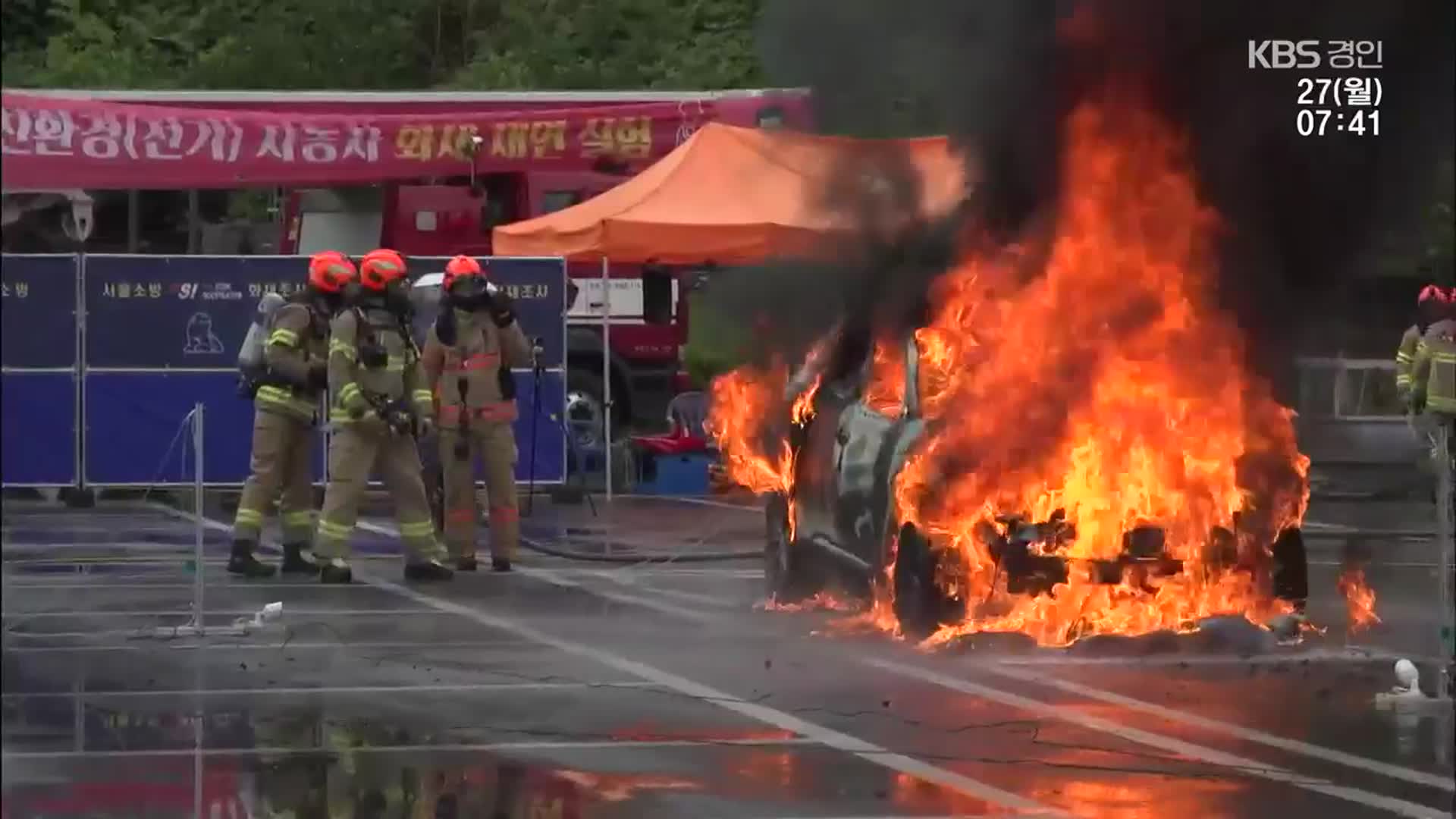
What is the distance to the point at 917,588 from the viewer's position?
10.9 m

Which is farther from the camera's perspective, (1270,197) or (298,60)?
(298,60)

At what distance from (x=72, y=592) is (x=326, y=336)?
2.09m

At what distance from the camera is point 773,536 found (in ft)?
42.6

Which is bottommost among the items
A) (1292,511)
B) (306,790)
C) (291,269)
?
(306,790)

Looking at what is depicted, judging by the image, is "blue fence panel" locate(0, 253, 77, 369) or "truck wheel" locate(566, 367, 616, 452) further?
"truck wheel" locate(566, 367, 616, 452)

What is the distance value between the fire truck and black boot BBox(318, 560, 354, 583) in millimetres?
8025

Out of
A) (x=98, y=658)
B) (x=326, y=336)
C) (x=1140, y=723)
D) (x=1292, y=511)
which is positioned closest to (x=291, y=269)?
(x=326, y=336)

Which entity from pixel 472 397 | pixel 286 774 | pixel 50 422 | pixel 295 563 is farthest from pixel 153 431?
pixel 286 774

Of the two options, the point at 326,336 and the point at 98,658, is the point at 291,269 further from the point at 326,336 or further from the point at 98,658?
the point at 98,658

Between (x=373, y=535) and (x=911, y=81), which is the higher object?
(x=911, y=81)

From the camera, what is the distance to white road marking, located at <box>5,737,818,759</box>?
27.6ft

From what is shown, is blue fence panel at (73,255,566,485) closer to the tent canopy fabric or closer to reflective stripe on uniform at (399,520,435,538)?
the tent canopy fabric

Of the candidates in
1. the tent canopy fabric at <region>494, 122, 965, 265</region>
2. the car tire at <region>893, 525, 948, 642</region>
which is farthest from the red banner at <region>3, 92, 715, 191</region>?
the car tire at <region>893, 525, 948, 642</region>

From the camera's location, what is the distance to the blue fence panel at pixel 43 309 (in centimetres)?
1894
